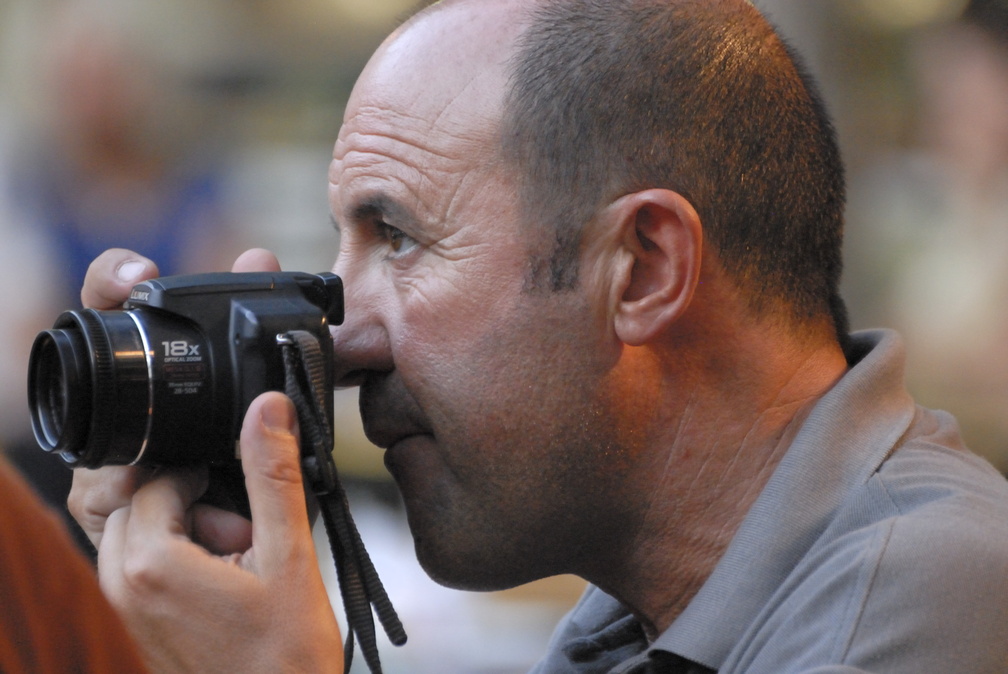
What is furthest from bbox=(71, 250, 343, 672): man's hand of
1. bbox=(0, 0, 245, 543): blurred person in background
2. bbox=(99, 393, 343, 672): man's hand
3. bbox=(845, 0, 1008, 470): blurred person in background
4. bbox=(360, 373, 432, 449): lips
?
bbox=(845, 0, 1008, 470): blurred person in background

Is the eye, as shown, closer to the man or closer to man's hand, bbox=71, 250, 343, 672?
the man

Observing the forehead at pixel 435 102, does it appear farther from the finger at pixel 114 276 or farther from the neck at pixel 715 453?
the neck at pixel 715 453

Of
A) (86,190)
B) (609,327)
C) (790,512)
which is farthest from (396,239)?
(86,190)

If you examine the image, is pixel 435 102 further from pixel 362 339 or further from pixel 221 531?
pixel 221 531

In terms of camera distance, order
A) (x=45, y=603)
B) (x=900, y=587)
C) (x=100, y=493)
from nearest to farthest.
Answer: (x=45, y=603)
(x=900, y=587)
(x=100, y=493)

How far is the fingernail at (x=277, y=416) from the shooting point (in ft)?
3.89

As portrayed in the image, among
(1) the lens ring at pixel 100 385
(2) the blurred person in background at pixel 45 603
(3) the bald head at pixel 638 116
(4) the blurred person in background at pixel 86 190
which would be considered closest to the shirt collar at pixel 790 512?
(3) the bald head at pixel 638 116

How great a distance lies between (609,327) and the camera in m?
1.35

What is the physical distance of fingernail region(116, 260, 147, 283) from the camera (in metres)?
1.46

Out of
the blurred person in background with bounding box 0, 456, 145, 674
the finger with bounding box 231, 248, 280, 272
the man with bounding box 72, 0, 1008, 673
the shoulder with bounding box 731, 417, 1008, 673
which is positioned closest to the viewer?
the blurred person in background with bounding box 0, 456, 145, 674

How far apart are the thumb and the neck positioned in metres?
0.41

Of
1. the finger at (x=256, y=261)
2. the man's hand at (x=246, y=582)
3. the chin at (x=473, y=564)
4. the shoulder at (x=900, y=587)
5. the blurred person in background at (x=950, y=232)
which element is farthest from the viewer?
the blurred person in background at (x=950, y=232)

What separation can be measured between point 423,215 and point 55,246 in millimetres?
1546

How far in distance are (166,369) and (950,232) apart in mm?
2552
